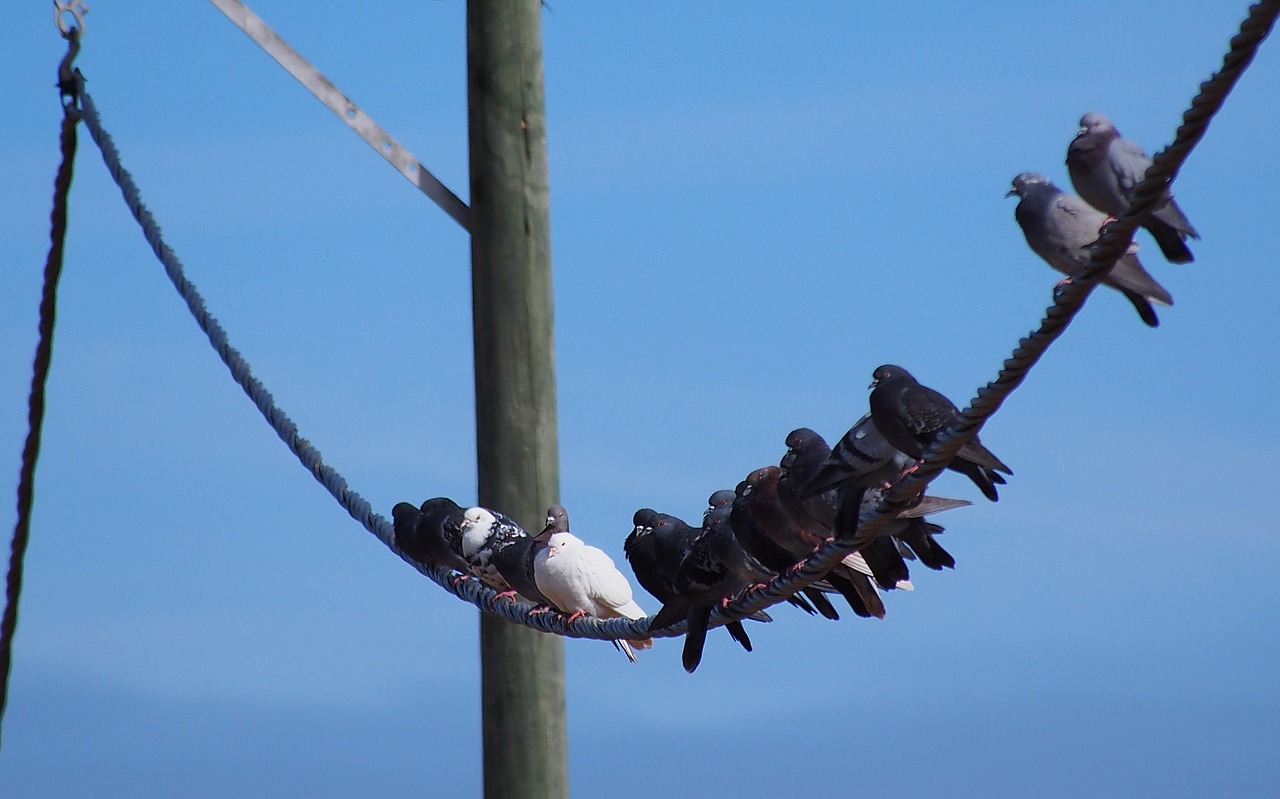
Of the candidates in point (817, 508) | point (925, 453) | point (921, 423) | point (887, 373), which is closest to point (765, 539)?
point (817, 508)

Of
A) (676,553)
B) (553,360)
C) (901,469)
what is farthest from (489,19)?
(901,469)

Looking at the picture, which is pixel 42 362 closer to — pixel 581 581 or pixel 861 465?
pixel 581 581

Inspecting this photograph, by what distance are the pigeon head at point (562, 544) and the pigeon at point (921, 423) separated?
1395 mm

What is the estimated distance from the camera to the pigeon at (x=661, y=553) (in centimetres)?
375

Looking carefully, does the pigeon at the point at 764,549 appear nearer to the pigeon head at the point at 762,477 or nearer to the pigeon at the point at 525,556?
the pigeon head at the point at 762,477

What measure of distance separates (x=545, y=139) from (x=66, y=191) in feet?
6.45

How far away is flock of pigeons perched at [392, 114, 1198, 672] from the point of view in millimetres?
2939

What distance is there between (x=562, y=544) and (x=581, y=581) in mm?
126

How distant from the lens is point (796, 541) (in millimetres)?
3381

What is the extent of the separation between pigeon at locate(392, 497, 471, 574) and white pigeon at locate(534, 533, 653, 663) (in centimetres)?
44

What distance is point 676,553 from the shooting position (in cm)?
374

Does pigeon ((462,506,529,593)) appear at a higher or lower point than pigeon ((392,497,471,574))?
lower

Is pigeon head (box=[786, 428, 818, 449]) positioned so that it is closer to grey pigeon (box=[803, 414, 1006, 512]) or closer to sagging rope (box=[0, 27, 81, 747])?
grey pigeon (box=[803, 414, 1006, 512])

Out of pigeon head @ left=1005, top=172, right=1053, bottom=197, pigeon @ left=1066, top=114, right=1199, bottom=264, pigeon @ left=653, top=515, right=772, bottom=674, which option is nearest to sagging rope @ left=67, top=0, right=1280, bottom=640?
pigeon @ left=653, top=515, right=772, bottom=674
